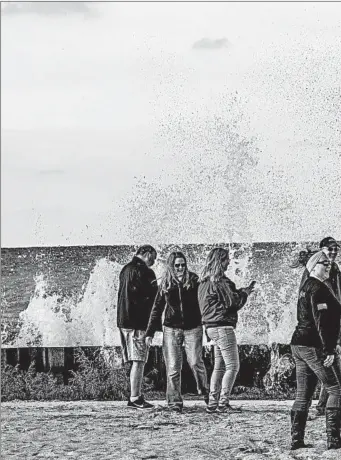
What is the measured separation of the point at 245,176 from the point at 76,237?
7.00 feet

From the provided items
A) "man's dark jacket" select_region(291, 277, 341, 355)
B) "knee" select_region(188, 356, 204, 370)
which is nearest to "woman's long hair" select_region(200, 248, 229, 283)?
"knee" select_region(188, 356, 204, 370)

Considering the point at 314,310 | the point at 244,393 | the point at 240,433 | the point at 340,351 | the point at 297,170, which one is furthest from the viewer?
the point at 297,170

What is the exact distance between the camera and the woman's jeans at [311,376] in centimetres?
847

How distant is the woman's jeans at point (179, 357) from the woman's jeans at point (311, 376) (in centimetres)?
180

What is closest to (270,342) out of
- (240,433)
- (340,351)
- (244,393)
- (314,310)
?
(244,393)

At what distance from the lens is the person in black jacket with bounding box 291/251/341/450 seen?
8.41 m

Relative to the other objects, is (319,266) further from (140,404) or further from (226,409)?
(140,404)

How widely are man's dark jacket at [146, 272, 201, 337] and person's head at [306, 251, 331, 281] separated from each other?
175 cm

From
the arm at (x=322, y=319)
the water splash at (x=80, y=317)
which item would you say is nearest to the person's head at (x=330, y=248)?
the arm at (x=322, y=319)

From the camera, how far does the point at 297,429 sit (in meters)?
8.81

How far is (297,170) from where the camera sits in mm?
12312

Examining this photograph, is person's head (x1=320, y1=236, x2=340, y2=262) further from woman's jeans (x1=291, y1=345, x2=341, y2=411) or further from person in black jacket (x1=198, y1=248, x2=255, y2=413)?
person in black jacket (x1=198, y1=248, x2=255, y2=413)

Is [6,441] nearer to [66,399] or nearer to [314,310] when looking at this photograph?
[66,399]

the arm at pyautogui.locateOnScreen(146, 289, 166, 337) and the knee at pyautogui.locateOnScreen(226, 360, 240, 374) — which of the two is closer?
the knee at pyautogui.locateOnScreen(226, 360, 240, 374)
